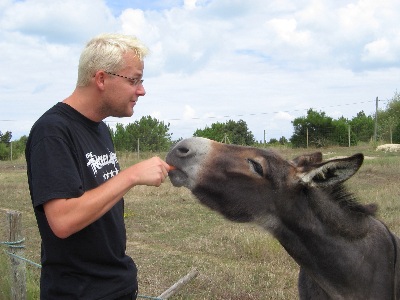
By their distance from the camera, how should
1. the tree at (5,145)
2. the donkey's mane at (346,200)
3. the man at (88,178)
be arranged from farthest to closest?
the tree at (5,145) → the donkey's mane at (346,200) → the man at (88,178)

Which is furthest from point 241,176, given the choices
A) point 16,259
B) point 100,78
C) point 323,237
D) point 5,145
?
point 5,145

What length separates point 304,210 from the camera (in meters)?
3.58

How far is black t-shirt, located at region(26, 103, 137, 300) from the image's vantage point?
2.75 metres

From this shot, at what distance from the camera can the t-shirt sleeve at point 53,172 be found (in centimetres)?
271

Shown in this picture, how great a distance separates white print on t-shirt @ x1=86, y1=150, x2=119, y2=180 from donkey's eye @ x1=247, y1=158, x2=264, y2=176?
3.01 feet

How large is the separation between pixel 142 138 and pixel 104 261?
36.7 m

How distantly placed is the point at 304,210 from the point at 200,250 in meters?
6.33

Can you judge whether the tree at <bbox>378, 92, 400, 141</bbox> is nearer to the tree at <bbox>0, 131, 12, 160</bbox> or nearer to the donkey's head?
the tree at <bbox>0, 131, 12, 160</bbox>

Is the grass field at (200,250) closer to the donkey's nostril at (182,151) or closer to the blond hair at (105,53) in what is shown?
the donkey's nostril at (182,151)

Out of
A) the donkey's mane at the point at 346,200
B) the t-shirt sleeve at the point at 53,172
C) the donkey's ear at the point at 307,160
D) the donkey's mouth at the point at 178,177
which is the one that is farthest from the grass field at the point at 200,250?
the t-shirt sleeve at the point at 53,172

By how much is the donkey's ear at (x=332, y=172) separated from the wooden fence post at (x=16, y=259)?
3.76m

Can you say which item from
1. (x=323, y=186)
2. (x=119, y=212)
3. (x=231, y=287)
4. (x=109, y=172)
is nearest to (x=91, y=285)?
(x=119, y=212)

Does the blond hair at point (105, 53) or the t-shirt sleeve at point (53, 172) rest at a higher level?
the blond hair at point (105, 53)

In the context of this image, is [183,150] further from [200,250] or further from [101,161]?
[200,250]
